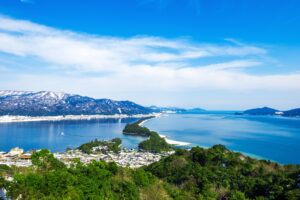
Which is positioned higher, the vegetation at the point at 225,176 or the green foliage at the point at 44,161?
the green foliage at the point at 44,161

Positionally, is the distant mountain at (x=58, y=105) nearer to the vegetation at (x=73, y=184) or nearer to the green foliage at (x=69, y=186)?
the vegetation at (x=73, y=184)

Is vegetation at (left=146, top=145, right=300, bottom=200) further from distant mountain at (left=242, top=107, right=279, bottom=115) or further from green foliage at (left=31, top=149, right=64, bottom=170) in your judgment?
distant mountain at (left=242, top=107, right=279, bottom=115)

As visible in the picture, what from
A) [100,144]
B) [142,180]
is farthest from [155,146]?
[142,180]

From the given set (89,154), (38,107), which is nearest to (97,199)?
(89,154)

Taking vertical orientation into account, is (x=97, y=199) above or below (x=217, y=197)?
above

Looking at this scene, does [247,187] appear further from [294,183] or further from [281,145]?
[281,145]

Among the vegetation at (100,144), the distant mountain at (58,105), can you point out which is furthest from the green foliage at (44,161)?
the distant mountain at (58,105)

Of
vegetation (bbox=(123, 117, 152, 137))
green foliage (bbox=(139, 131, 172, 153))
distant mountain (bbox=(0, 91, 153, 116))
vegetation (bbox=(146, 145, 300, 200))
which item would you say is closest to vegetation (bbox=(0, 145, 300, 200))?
vegetation (bbox=(146, 145, 300, 200))

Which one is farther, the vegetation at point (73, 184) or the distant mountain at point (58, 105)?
the distant mountain at point (58, 105)
